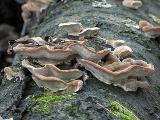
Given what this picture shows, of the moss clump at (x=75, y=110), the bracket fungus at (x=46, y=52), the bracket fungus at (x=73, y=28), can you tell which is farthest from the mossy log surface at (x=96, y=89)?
the bracket fungus at (x=46, y=52)

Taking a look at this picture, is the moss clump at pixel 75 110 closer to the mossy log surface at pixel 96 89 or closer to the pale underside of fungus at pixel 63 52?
the mossy log surface at pixel 96 89

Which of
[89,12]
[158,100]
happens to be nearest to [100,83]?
[158,100]

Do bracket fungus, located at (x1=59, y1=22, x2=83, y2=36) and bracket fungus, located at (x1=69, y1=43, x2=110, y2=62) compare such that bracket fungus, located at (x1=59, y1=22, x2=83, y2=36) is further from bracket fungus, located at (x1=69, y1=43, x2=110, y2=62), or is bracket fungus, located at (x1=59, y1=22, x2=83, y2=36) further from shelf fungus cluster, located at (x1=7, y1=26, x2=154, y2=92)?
bracket fungus, located at (x1=69, y1=43, x2=110, y2=62)

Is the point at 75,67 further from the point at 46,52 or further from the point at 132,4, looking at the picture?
the point at 132,4

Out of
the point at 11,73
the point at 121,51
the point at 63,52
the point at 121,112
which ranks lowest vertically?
the point at 11,73

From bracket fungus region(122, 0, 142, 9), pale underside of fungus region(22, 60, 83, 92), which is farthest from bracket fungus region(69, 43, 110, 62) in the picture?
bracket fungus region(122, 0, 142, 9)

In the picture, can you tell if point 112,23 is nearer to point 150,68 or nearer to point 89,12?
point 89,12

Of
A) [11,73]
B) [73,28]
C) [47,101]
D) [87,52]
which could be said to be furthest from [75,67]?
[73,28]
